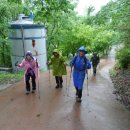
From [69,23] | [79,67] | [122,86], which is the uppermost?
[69,23]

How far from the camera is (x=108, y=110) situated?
25.1ft

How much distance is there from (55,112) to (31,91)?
8.08 ft

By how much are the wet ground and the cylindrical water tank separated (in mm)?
4702

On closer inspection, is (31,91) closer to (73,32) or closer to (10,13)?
(10,13)

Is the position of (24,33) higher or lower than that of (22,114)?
higher

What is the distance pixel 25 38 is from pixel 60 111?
302 inches

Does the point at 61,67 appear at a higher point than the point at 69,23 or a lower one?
lower

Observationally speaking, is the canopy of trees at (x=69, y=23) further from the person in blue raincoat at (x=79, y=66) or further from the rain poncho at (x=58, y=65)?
the person in blue raincoat at (x=79, y=66)

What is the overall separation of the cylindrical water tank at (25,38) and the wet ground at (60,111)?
4702mm

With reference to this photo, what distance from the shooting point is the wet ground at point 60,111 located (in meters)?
6.46

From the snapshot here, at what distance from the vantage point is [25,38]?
14234 mm

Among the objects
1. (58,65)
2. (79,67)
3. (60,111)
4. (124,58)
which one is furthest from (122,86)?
(60,111)

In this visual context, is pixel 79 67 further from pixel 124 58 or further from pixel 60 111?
pixel 124 58

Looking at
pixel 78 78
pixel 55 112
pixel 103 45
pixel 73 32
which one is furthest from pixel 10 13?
pixel 103 45
